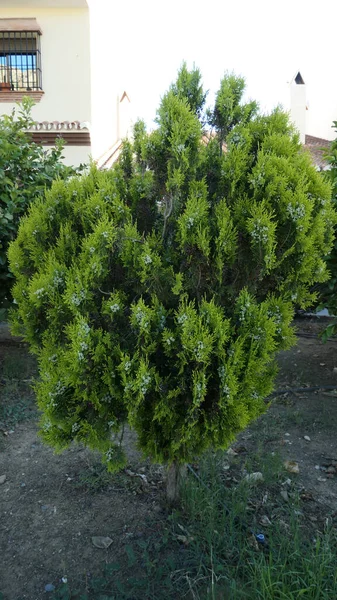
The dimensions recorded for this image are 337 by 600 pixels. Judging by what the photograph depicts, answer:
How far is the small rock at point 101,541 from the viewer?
2604 mm

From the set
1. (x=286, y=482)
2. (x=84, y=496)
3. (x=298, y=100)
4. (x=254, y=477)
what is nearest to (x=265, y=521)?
(x=254, y=477)

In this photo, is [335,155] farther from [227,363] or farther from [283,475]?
[227,363]

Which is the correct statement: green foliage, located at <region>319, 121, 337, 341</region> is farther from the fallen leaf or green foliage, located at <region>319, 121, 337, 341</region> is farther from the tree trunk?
the fallen leaf

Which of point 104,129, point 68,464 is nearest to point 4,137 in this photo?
point 68,464

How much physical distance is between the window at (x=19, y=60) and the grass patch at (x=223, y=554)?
441 inches

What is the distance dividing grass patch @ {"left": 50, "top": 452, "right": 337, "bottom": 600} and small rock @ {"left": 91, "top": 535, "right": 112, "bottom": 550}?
4.1 inches

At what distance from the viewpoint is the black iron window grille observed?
11.7m

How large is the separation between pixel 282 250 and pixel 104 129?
12.2 metres

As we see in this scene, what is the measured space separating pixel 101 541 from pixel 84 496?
44 centimetres

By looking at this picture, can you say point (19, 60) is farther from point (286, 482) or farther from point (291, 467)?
point (286, 482)

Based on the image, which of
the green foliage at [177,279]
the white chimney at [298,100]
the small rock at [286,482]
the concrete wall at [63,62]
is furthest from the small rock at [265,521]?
the white chimney at [298,100]

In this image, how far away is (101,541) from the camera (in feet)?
8.61

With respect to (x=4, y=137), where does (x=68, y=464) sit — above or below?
below

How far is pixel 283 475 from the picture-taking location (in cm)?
326
